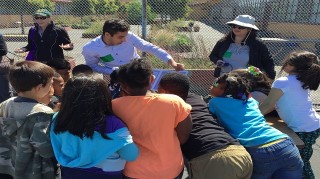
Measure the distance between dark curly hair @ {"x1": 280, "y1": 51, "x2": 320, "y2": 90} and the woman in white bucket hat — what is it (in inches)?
33.4

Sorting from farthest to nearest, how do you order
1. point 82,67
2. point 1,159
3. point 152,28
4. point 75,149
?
1. point 152,28
2. point 82,67
3. point 1,159
4. point 75,149

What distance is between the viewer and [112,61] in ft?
11.2

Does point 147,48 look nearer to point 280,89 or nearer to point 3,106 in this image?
point 280,89

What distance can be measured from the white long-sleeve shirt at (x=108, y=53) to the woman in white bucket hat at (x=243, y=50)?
28.3 inches

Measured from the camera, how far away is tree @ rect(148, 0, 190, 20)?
7.92m

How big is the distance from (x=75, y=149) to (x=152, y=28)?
7358 mm

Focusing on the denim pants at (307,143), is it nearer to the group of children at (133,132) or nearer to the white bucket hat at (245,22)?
the group of children at (133,132)

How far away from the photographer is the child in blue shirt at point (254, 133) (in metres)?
2.20

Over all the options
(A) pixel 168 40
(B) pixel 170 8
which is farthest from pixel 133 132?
(B) pixel 170 8

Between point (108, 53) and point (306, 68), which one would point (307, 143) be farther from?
point (108, 53)

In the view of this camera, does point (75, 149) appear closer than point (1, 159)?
Yes

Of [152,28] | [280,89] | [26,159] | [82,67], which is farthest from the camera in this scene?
[152,28]

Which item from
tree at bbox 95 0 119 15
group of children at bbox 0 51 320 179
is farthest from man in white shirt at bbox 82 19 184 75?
tree at bbox 95 0 119 15

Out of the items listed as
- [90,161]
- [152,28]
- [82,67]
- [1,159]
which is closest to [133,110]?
[90,161]
